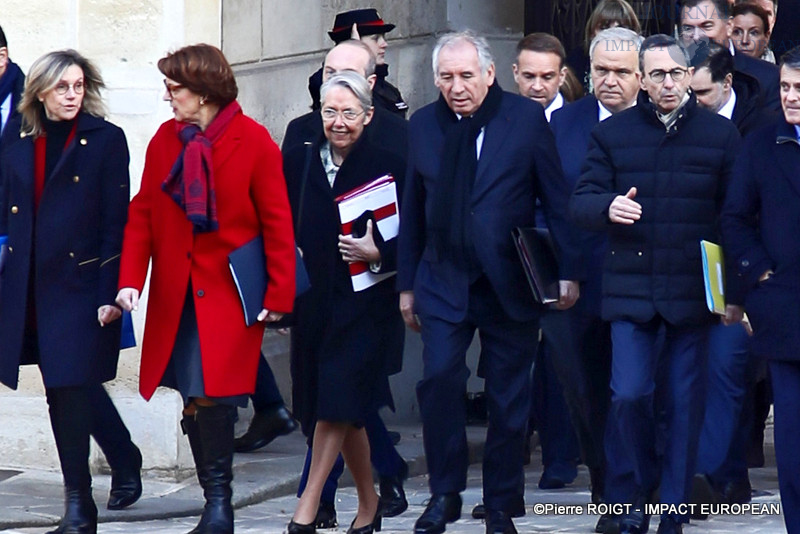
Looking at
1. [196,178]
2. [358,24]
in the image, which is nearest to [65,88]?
[196,178]

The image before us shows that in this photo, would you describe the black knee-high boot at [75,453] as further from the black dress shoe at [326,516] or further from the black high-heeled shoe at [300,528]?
the black dress shoe at [326,516]

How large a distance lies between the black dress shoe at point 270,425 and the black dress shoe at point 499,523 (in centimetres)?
190

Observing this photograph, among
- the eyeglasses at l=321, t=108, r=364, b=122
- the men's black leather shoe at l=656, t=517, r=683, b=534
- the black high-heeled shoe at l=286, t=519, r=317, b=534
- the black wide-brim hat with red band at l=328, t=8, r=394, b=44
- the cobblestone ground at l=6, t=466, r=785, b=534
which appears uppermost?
the black wide-brim hat with red band at l=328, t=8, r=394, b=44

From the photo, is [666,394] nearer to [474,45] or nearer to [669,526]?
[669,526]

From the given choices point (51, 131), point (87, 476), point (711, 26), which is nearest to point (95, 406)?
point (87, 476)

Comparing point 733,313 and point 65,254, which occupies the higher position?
point 65,254

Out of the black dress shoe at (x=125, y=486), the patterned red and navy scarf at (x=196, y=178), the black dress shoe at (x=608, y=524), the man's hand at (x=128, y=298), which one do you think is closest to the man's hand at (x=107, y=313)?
the man's hand at (x=128, y=298)

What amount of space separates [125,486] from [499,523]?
172cm

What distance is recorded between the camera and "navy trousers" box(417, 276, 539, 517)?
293 inches

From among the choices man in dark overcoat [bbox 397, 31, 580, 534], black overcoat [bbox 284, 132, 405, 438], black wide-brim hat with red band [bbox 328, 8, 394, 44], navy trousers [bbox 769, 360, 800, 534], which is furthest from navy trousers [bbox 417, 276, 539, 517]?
black wide-brim hat with red band [bbox 328, 8, 394, 44]

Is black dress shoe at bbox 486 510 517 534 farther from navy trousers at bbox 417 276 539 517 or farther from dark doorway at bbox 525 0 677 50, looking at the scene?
dark doorway at bbox 525 0 677 50

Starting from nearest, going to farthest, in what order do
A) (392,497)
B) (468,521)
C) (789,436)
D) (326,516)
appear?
1. (789,436)
2. (326,516)
3. (468,521)
4. (392,497)

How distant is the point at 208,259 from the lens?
7316mm

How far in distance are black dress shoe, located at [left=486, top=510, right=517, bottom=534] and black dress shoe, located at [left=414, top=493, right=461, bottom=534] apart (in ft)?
0.46
